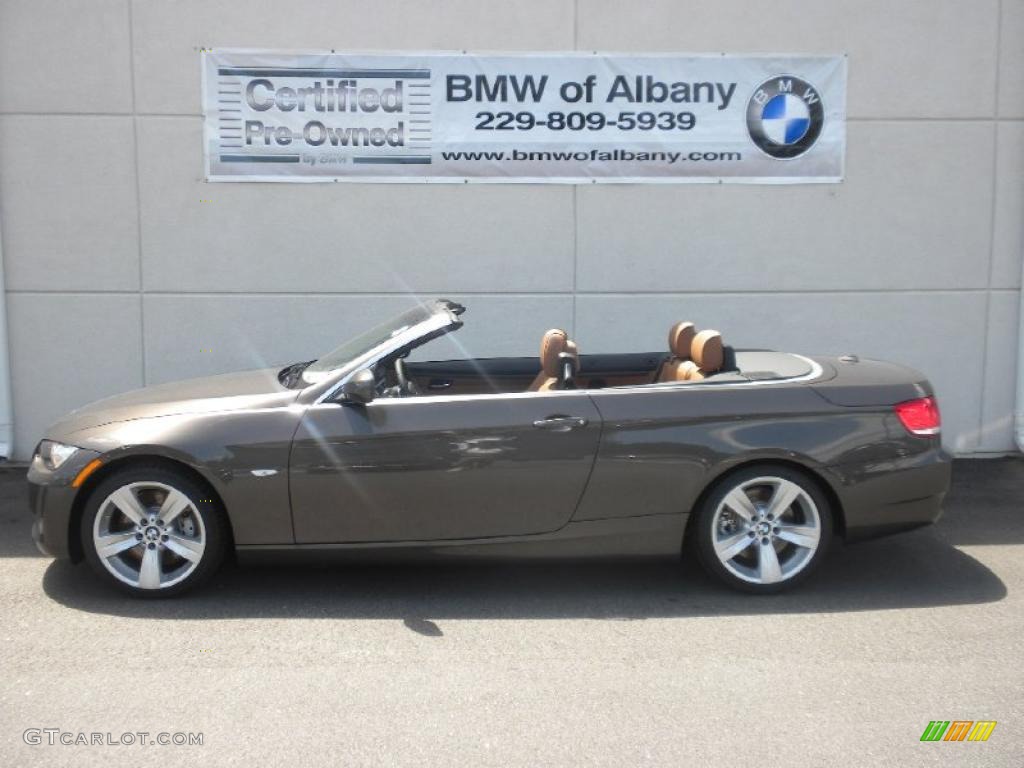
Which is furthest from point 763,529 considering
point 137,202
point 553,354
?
point 137,202

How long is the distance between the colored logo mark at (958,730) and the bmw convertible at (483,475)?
4.68 feet

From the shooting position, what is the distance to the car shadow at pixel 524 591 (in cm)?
493

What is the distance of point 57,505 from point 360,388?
61.7 inches

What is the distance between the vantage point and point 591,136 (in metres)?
8.09

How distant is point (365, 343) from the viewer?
5496 mm

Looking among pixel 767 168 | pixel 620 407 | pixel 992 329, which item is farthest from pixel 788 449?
pixel 992 329

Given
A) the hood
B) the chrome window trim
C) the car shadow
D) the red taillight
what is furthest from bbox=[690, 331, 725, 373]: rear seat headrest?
the hood

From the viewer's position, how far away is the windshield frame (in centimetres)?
507

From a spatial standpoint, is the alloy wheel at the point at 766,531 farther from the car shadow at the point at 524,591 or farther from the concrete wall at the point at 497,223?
the concrete wall at the point at 497,223

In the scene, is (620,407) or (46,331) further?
(46,331)

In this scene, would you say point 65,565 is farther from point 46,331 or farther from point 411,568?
point 46,331

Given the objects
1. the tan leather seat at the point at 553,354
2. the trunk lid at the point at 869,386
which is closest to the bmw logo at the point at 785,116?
the trunk lid at the point at 869,386

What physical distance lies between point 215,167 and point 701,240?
386 centimetres

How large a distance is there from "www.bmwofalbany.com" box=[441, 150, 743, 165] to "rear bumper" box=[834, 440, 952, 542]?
3.69 meters
